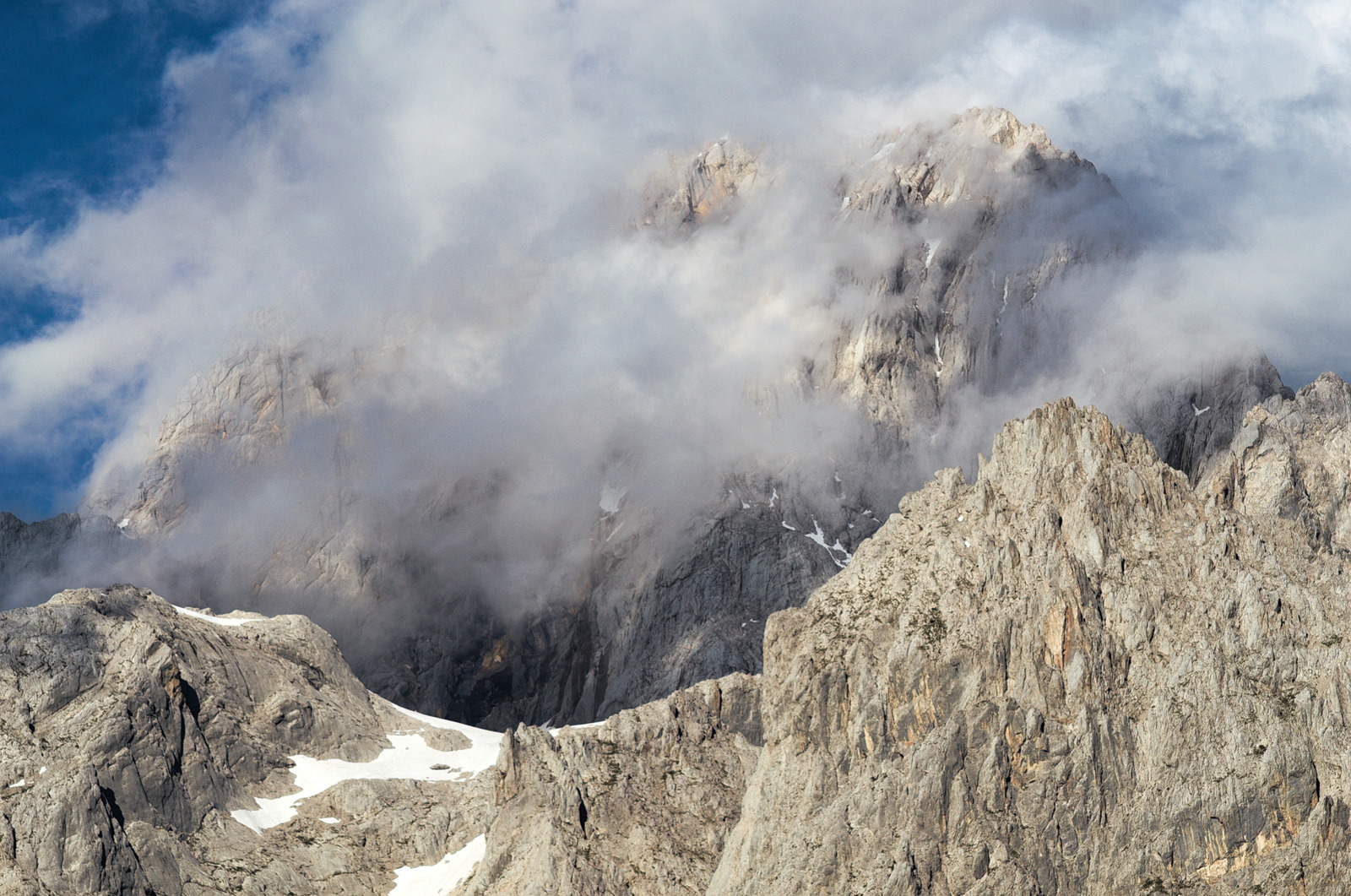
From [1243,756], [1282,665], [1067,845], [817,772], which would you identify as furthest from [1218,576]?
[817,772]

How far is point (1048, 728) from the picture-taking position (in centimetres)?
18400

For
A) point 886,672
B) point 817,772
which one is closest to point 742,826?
point 817,772

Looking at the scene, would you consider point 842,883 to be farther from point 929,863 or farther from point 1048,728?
point 1048,728

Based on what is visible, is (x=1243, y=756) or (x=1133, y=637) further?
(x=1133, y=637)

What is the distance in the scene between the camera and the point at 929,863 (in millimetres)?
176875

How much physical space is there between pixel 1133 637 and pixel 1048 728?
682 inches

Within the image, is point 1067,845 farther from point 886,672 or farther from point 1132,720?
point 886,672

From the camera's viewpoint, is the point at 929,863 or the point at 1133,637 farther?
the point at 1133,637

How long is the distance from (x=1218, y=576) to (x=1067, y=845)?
1635 inches

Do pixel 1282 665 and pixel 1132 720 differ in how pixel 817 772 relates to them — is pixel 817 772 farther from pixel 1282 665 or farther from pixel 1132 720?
pixel 1282 665

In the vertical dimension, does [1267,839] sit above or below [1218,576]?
below

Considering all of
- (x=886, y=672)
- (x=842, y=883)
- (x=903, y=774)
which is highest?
(x=886, y=672)

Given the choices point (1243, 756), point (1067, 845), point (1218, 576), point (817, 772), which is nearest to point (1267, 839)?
point (1243, 756)

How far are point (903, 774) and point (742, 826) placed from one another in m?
23.7
